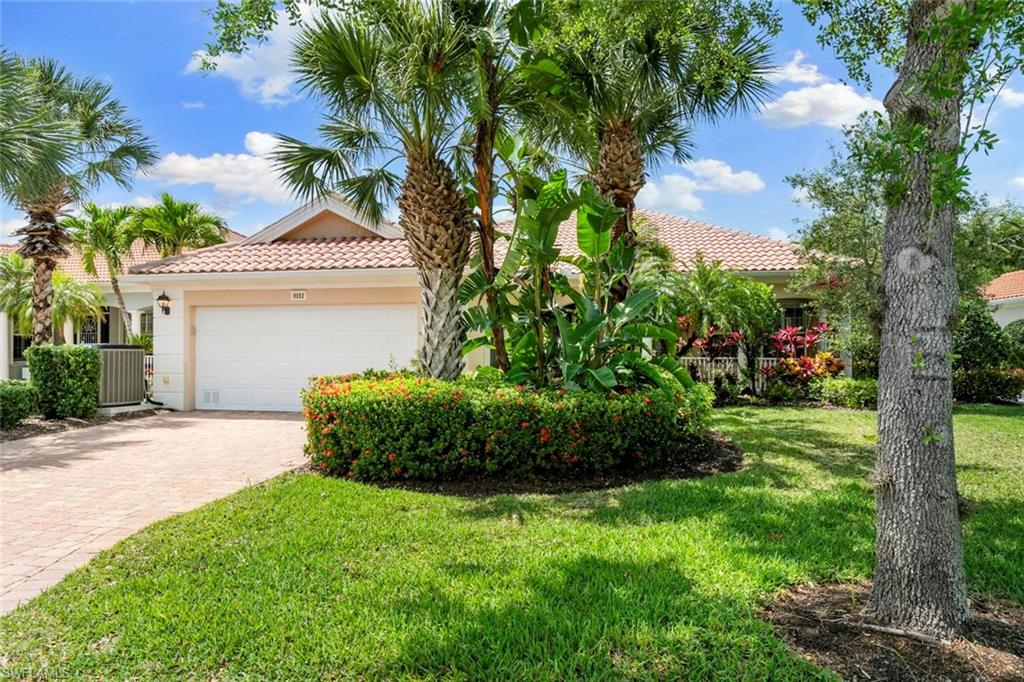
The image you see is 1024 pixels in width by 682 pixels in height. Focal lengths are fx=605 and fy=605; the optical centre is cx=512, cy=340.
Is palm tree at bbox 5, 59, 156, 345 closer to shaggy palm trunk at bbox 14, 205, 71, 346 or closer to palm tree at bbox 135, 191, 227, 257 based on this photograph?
shaggy palm trunk at bbox 14, 205, 71, 346

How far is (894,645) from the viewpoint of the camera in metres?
3.29

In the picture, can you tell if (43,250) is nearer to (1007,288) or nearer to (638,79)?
(638,79)

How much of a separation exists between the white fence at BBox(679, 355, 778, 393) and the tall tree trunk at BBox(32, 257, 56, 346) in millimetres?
15526

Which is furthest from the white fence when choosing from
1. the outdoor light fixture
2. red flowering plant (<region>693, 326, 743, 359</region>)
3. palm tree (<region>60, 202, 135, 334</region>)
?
palm tree (<region>60, 202, 135, 334</region>)

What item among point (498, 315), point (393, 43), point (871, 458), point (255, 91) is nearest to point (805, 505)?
point (871, 458)

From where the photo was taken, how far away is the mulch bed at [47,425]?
36.6 feet

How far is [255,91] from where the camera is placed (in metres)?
10.9

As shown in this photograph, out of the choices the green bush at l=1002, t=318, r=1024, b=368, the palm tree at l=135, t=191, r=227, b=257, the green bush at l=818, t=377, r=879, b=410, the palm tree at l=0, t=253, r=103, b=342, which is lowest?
the green bush at l=818, t=377, r=879, b=410

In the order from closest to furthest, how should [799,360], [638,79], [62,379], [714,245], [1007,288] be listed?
1. [638,79]
2. [62,379]
3. [799,360]
4. [714,245]
5. [1007,288]

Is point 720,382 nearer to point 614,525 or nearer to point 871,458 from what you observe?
point 871,458

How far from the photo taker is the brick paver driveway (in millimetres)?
5223

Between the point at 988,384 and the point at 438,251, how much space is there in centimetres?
1573

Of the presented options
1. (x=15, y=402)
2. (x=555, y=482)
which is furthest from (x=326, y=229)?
(x=555, y=482)

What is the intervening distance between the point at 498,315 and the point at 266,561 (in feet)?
17.5
